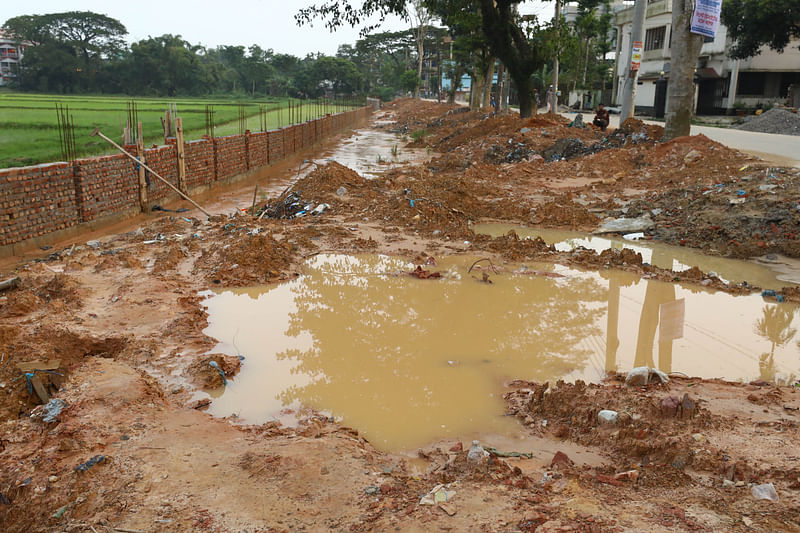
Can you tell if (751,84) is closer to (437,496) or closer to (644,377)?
(644,377)

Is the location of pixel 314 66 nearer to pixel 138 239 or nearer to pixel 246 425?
pixel 138 239

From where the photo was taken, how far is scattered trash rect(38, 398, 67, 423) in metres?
4.15

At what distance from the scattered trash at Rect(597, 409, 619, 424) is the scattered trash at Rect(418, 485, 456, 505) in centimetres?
150

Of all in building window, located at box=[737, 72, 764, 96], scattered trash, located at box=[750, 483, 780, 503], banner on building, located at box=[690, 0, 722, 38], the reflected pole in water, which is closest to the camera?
Answer: scattered trash, located at box=[750, 483, 780, 503]

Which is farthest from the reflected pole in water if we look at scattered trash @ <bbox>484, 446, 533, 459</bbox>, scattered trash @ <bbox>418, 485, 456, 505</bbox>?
scattered trash @ <bbox>418, 485, 456, 505</bbox>

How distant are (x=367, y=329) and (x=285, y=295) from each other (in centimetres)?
159

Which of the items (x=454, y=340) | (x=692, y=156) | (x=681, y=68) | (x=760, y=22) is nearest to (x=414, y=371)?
(x=454, y=340)

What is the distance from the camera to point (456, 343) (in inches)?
237

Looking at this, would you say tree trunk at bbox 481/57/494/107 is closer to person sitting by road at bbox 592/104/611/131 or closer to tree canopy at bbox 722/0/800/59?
person sitting by road at bbox 592/104/611/131

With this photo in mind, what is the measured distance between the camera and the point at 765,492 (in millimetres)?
3057

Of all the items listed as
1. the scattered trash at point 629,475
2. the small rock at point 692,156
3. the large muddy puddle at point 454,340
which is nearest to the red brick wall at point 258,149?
the large muddy puddle at point 454,340

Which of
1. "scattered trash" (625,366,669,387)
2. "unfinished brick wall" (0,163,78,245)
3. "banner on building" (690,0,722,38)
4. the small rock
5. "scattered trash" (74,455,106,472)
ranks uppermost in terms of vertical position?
"banner on building" (690,0,722,38)

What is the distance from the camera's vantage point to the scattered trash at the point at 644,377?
15.9 ft

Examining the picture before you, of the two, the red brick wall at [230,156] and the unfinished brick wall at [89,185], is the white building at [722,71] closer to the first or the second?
the red brick wall at [230,156]
